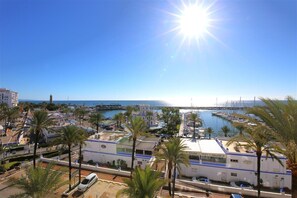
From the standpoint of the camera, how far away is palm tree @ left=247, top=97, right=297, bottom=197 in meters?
8.94

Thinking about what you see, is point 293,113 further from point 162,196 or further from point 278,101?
point 162,196

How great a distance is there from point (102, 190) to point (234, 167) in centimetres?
1807

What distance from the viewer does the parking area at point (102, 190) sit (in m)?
20.3

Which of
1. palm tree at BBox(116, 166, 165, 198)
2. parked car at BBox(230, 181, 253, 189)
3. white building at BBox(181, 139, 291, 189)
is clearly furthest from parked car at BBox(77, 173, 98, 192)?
parked car at BBox(230, 181, 253, 189)

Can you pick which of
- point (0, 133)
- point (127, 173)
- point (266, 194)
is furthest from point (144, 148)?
point (0, 133)

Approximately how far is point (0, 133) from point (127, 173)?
48471mm

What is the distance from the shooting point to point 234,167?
25922mm

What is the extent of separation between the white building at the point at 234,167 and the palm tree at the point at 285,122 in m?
15.7

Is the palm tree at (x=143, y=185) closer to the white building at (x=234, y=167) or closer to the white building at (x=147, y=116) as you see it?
the white building at (x=234, y=167)

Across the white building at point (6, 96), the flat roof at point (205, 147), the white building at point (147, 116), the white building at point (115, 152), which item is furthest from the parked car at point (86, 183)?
the white building at point (6, 96)

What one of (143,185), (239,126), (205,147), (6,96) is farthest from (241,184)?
(6,96)

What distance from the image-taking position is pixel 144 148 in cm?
3172

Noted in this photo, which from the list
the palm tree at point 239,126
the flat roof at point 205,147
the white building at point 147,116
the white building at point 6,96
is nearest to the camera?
the palm tree at point 239,126

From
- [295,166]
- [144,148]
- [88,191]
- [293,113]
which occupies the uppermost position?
[293,113]
